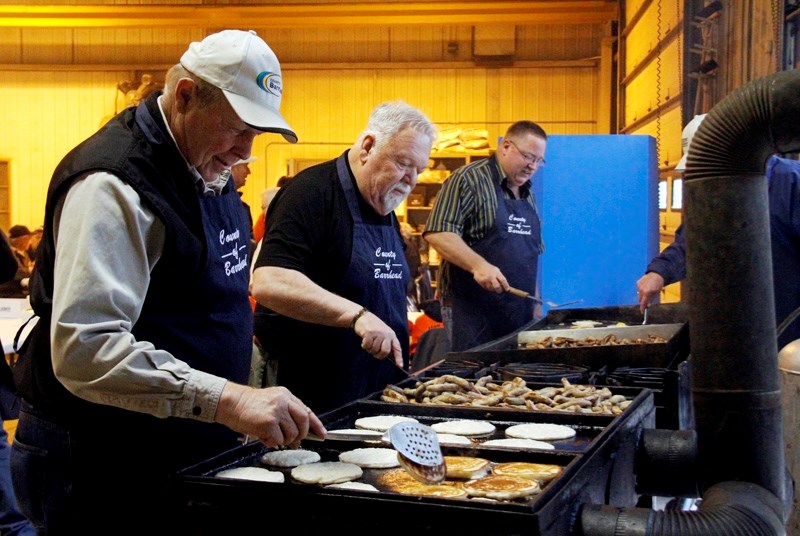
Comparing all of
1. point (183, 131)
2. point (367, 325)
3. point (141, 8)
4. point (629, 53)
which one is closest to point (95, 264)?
point (183, 131)

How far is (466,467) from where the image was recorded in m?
1.84

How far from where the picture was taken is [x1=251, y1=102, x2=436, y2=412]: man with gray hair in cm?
280

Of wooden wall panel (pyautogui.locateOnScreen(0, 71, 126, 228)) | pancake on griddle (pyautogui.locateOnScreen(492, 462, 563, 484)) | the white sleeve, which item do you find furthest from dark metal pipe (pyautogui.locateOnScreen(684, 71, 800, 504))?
wooden wall panel (pyautogui.locateOnScreen(0, 71, 126, 228))

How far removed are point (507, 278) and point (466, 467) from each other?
312 centimetres

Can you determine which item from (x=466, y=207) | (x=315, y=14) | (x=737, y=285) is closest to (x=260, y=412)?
(x=737, y=285)

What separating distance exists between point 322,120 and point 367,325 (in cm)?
1081

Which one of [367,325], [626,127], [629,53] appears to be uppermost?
[629,53]

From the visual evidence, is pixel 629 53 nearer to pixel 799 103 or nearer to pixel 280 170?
pixel 280 170

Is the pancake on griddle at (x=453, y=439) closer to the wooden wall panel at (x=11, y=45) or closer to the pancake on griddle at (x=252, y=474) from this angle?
the pancake on griddle at (x=252, y=474)

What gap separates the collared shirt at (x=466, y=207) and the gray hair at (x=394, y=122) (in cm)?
185

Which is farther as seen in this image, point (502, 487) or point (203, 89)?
point (203, 89)

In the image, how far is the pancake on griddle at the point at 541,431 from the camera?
2148 mm

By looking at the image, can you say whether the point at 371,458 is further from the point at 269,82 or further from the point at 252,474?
the point at 269,82

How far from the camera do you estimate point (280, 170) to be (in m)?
13.1
